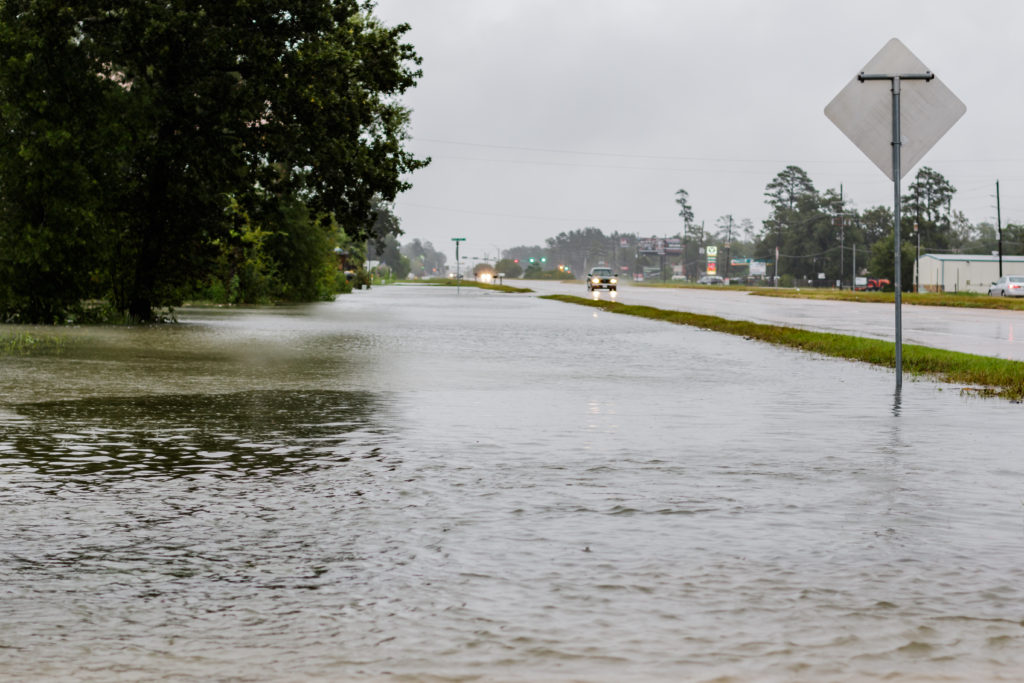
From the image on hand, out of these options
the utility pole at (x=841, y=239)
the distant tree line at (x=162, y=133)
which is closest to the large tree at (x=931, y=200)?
the utility pole at (x=841, y=239)

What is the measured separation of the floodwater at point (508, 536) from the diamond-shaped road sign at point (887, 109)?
9.82ft

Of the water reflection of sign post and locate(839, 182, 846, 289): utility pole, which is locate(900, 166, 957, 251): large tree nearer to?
locate(839, 182, 846, 289): utility pole

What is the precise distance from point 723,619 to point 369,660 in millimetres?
→ 1594

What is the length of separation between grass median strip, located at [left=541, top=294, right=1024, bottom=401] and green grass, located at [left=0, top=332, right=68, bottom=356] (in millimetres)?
14343

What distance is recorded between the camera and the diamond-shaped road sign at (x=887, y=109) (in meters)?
15.6

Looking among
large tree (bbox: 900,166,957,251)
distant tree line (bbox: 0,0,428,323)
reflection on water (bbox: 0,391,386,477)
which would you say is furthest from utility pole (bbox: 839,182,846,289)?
reflection on water (bbox: 0,391,386,477)

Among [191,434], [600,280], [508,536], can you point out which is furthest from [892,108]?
[600,280]

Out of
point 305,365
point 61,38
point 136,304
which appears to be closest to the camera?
point 305,365

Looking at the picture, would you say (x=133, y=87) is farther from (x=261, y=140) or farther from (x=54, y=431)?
(x=54, y=431)

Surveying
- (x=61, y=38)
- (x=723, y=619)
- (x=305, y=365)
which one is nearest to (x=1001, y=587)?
(x=723, y=619)

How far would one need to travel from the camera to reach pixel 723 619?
584cm

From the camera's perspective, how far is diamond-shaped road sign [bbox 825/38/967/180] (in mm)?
15625

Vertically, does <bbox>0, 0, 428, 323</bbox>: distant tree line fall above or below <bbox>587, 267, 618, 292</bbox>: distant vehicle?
above

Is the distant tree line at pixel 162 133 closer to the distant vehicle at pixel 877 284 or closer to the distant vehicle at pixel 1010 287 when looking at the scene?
the distant vehicle at pixel 1010 287
